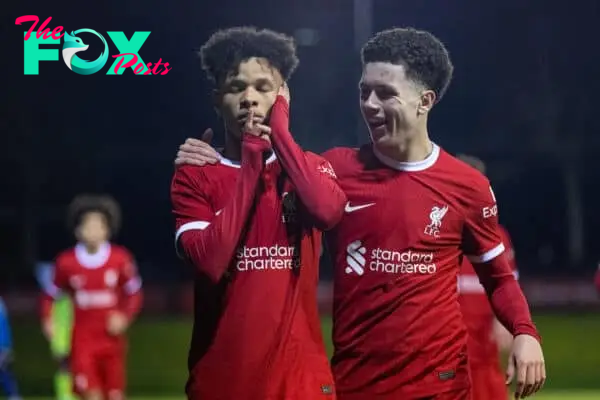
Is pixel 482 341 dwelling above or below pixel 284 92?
below

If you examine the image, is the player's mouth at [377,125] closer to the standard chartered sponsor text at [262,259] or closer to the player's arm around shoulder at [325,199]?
the player's arm around shoulder at [325,199]

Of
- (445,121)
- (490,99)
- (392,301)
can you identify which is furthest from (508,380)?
(490,99)

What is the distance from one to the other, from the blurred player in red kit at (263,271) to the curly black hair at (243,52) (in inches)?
5.4

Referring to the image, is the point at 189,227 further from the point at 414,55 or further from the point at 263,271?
the point at 414,55

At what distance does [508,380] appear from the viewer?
262 cm

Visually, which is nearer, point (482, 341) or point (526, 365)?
point (526, 365)

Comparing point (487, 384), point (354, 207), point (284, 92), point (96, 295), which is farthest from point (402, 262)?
point (96, 295)

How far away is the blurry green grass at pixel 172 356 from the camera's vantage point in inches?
325

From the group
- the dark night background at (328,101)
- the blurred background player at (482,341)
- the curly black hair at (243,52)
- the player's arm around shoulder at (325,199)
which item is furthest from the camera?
the dark night background at (328,101)

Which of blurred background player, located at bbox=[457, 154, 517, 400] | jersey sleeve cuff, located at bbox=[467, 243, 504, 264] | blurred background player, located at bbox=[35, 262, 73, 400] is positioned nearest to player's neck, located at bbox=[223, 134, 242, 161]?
jersey sleeve cuff, located at bbox=[467, 243, 504, 264]

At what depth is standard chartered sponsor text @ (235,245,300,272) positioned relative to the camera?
2.42m

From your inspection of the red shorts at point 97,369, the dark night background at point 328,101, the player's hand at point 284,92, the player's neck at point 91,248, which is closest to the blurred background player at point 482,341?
the dark night background at point 328,101

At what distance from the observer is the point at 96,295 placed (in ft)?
19.3

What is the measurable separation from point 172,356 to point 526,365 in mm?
7991
